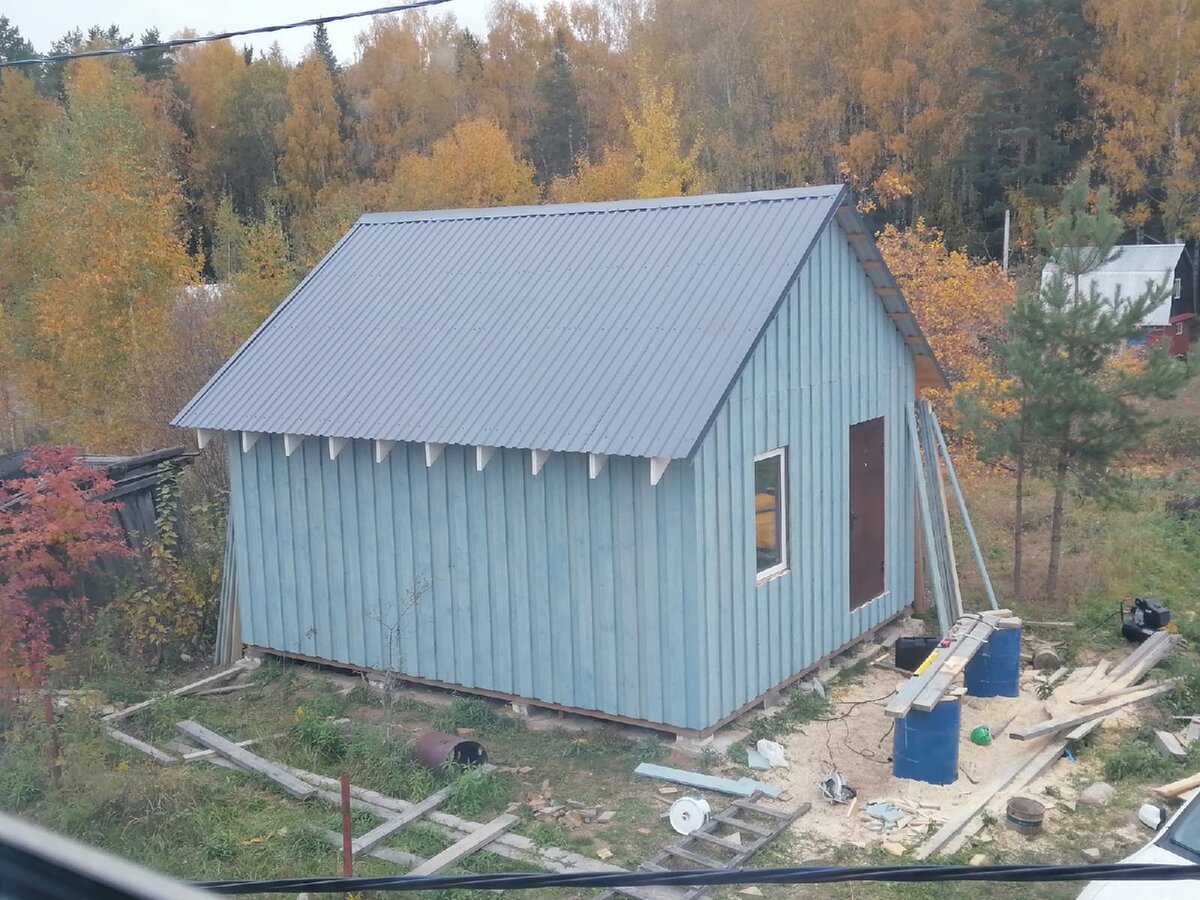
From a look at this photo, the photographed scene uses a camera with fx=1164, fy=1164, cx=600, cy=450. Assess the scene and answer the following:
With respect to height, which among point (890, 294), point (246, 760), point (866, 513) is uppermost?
point (890, 294)

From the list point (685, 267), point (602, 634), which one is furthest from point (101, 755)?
point (685, 267)

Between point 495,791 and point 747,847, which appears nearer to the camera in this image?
point 747,847

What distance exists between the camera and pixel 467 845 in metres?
7.23

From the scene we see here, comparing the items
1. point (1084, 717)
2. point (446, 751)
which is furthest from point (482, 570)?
point (1084, 717)

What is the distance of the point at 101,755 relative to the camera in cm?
840

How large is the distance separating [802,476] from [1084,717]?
2.87 meters

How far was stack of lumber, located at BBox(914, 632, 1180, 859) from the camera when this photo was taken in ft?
25.0

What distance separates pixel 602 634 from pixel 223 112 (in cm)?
4332

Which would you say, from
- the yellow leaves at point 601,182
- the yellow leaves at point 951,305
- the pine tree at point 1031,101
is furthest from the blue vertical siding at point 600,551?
the yellow leaves at point 601,182

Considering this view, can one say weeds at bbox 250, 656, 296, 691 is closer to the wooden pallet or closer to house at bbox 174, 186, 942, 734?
house at bbox 174, 186, 942, 734

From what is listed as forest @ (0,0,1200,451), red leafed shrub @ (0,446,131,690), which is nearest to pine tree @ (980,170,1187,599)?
forest @ (0,0,1200,451)

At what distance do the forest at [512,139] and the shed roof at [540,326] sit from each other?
15.5ft

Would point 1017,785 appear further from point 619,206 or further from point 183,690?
point 183,690

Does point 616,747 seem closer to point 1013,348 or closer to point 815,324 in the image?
point 815,324
